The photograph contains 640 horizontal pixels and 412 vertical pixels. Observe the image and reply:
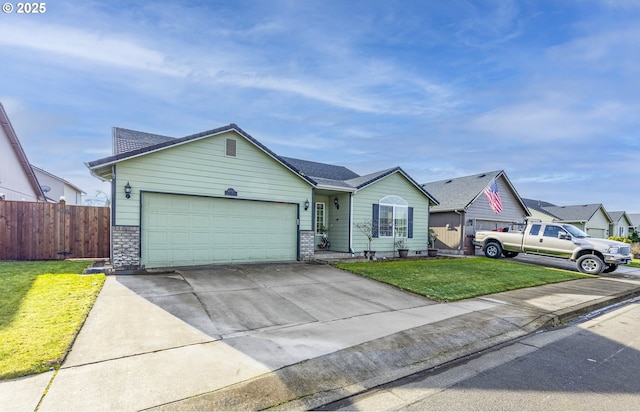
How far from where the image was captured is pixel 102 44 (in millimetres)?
8906

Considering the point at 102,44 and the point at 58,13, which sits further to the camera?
the point at 102,44

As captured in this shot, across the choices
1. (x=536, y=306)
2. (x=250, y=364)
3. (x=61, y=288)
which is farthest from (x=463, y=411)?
(x=61, y=288)

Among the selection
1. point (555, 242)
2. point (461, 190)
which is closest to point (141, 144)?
point (555, 242)

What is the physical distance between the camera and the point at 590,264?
13578 millimetres

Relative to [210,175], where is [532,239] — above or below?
below

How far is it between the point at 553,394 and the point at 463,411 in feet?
4.01

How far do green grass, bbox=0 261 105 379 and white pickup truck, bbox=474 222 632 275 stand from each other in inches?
677

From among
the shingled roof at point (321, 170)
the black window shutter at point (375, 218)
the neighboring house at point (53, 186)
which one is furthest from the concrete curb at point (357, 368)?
the neighboring house at point (53, 186)

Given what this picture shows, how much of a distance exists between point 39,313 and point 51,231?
24.9 feet

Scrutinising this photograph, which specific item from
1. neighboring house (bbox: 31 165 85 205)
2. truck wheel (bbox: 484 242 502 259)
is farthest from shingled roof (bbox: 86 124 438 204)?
neighboring house (bbox: 31 165 85 205)

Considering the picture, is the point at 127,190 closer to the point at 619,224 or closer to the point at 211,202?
the point at 211,202

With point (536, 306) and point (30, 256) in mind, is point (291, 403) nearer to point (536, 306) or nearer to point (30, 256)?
point (536, 306)

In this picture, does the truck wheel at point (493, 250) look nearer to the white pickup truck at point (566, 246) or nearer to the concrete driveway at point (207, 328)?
the white pickup truck at point (566, 246)

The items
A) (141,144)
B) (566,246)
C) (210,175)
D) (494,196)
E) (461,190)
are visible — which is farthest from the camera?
(461,190)
